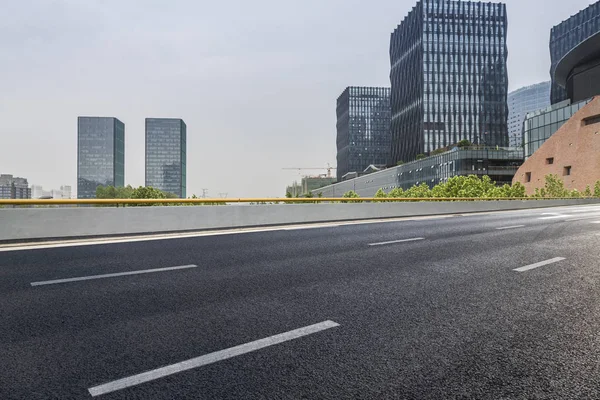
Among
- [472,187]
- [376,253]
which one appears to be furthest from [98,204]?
[472,187]

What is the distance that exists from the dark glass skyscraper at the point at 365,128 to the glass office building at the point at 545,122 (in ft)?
342

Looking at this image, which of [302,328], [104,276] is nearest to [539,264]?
[302,328]

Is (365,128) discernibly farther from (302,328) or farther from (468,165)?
(302,328)

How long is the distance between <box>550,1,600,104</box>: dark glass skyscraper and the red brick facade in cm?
6435

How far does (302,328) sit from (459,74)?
129 metres

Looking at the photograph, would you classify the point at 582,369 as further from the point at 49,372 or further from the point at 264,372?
the point at 49,372

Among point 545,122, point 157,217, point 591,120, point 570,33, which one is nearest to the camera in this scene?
point 157,217

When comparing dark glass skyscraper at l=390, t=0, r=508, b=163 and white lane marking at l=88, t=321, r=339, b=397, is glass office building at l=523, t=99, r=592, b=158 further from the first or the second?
white lane marking at l=88, t=321, r=339, b=397

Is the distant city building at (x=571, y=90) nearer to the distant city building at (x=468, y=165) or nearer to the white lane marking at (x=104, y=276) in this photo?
the distant city building at (x=468, y=165)

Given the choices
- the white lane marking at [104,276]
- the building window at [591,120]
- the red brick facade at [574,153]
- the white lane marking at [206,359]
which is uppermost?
the building window at [591,120]

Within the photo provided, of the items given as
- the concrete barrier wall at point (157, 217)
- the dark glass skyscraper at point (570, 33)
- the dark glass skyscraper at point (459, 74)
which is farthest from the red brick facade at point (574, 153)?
the dark glass skyscraper at point (570, 33)

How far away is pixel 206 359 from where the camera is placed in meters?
3.04

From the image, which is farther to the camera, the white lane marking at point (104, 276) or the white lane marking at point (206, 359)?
the white lane marking at point (104, 276)

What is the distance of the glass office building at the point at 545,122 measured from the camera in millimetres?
64644
